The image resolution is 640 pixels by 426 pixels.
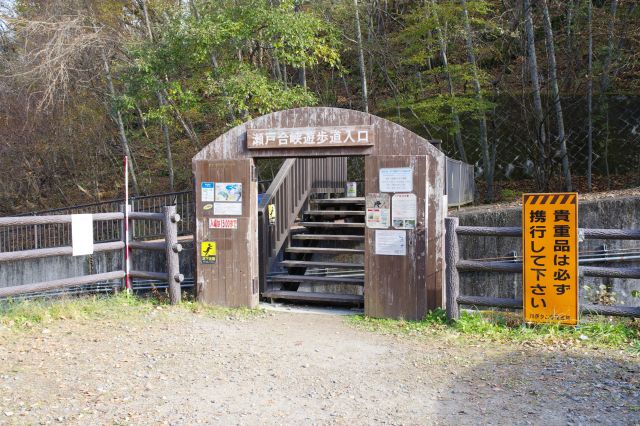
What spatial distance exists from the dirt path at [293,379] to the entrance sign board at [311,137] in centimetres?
255

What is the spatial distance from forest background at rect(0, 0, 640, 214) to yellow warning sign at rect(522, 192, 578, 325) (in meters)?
7.67

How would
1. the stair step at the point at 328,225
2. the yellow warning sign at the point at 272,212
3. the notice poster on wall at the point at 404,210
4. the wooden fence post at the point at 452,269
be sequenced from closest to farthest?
the wooden fence post at the point at 452,269 → the notice poster on wall at the point at 404,210 → the yellow warning sign at the point at 272,212 → the stair step at the point at 328,225

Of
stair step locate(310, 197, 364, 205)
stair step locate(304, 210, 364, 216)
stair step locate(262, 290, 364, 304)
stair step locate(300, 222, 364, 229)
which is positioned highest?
stair step locate(310, 197, 364, 205)

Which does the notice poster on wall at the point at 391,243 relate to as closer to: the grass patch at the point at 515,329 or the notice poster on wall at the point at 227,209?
the grass patch at the point at 515,329

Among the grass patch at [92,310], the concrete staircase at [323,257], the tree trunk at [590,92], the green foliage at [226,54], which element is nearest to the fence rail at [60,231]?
the green foliage at [226,54]

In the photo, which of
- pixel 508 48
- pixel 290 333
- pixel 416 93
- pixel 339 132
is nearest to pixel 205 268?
pixel 290 333

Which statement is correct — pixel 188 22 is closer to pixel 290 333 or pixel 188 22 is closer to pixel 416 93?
pixel 416 93

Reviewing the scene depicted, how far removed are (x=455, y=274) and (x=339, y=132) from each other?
2441 millimetres

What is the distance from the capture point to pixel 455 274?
723 cm

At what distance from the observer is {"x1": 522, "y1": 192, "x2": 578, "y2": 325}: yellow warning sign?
6742 mm

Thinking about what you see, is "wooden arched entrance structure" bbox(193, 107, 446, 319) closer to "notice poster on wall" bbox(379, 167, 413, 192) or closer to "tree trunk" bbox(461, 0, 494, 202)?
"notice poster on wall" bbox(379, 167, 413, 192)

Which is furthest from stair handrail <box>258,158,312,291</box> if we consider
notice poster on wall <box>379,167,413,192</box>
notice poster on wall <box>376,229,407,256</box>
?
notice poster on wall <box>379,167,413,192</box>

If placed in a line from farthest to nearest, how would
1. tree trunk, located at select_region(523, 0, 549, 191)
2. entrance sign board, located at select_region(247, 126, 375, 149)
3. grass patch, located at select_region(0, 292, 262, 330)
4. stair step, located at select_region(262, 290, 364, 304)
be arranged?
tree trunk, located at select_region(523, 0, 549, 191) < stair step, located at select_region(262, 290, 364, 304) < entrance sign board, located at select_region(247, 126, 375, 149) < grass patch, located at select_region(0, 292, 262, 330)

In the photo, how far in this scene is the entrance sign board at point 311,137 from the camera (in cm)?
793
